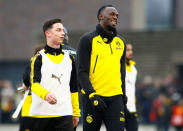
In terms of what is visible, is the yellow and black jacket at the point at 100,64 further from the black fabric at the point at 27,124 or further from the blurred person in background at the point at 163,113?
the blurred person in background at the point at 163,113

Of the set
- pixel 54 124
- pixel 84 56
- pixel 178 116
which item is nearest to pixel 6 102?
pixel 178 116

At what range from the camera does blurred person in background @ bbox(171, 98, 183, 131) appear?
1916 cm

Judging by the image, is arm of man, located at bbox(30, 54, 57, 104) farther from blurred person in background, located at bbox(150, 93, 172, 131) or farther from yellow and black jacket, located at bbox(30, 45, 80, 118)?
blurred person in background, located at bbox(150, 93, 172, 131)

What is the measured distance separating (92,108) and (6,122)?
18.8m

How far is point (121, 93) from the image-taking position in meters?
7.91

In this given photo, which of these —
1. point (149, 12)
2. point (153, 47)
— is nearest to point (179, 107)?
point (153, 47)

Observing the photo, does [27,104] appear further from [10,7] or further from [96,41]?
[10,7]

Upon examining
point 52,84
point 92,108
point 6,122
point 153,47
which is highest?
point 52,84

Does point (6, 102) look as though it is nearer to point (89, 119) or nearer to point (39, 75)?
point (89, 119)

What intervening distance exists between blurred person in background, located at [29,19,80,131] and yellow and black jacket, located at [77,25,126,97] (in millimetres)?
496

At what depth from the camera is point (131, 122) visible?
35.0 feet

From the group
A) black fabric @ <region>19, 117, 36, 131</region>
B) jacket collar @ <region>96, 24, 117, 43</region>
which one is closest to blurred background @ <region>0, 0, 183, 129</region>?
jacket collar @ <region>96, 24, 117, 43</region>

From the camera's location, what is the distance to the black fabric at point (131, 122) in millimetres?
10609

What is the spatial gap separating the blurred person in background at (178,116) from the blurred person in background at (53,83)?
40.2 ft
